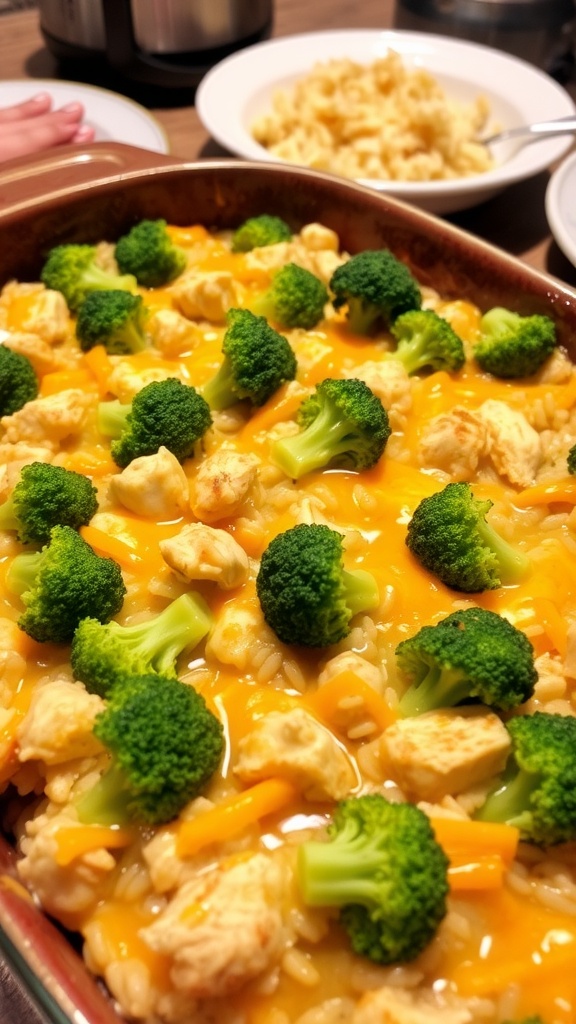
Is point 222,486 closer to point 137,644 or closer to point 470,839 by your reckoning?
point 137,644

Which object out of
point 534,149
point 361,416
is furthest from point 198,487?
point 534,149

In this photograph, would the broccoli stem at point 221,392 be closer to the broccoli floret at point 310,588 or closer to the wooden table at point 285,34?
the broccoli floret at point 310,588

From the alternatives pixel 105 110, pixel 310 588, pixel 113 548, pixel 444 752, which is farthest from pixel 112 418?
pixel 105 110

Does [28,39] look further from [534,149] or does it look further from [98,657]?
[98,657]

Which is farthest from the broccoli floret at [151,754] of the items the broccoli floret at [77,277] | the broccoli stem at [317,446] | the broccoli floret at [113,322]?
the broccoli floret at [77,277]

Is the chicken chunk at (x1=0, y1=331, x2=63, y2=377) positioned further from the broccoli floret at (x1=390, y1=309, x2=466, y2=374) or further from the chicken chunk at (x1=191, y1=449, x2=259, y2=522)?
the broccoli floret at (x1=390, y1=309, x2=466, y2=374)

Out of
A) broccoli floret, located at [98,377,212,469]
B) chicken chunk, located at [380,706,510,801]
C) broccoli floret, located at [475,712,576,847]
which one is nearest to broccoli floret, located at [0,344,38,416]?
broccoli floret, located at [98,377,212,469]
